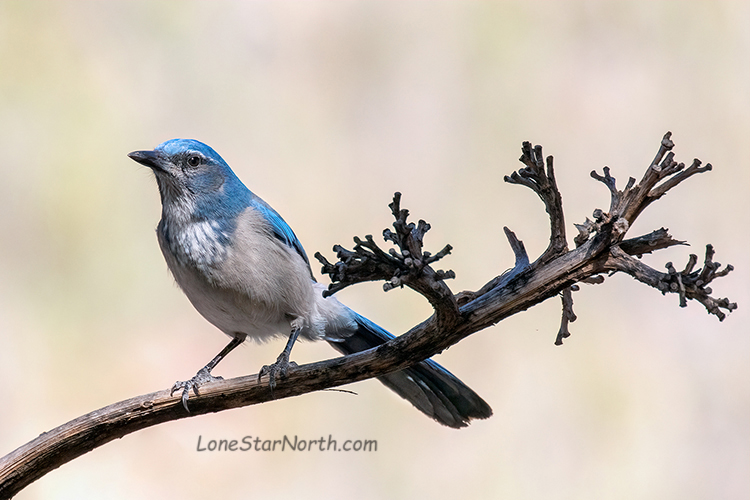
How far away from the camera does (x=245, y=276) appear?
3.56 meters

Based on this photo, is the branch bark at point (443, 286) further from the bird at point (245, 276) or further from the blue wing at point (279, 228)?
the blue wing at point (279, 228)

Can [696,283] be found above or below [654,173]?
below

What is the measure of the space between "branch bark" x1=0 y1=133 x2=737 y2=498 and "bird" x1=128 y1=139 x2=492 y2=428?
0.81ft

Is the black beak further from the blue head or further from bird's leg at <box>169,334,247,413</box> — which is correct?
bird's leg at <box>169,334,247,413</box>

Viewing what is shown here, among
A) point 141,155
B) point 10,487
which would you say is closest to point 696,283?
point 141,155

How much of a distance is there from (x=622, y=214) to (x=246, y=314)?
2211 mm

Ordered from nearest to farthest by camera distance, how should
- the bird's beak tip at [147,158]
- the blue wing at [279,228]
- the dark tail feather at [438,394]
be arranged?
the dark tail feather at [438,394] < the bird's beak tip at [147,158] < the blue wing at [279,228]

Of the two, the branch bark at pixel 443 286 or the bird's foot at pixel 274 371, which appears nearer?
the branch bark at pixel 443 286

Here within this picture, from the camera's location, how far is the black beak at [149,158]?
3.64 m

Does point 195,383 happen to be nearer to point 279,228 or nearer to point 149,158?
point 279,228

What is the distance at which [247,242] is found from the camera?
3660 millimetres

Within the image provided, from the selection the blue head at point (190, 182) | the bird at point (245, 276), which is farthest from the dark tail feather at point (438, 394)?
the blue head at point (190, 182)

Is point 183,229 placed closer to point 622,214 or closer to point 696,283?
point 622,214

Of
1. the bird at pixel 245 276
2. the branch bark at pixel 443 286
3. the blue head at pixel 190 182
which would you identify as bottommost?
the branch bark at pixel 443 286
